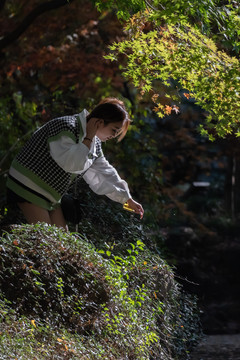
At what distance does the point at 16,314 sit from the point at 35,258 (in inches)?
25.3

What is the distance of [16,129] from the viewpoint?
1181 centimetres

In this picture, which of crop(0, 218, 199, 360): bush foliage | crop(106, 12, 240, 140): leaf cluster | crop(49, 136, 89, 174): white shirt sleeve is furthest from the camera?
crop(106, 12, 240, 140): leaf cluster

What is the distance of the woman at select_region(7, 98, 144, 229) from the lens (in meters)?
6.40

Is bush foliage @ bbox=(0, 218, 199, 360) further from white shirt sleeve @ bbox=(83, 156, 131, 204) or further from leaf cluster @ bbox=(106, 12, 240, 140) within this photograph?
leaf cluster @ bbox=(106, 12, 240, 140)

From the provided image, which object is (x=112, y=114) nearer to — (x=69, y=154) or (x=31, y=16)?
(x=69, y=154)

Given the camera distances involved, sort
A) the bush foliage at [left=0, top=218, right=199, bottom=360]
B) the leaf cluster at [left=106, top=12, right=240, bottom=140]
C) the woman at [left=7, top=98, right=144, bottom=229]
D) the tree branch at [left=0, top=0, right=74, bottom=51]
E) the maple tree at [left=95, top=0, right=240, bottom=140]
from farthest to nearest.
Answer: the tree branch at [left=0, top=0, right=74, bottom=51] < the leaf cluster at [left=106, top=12, right=240, bottom=140] < the maple tree at [left=95, top=0, right=240, bottom=140] < the woman at [left=7, top=98, right=144, bottom=229] < the bush foliage at [left=0, top=218, right=199, bottom=360]

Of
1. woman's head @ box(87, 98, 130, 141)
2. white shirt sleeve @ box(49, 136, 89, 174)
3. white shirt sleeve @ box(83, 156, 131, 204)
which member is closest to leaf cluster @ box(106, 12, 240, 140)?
woman's head @ box(87, 98, 130, 141)

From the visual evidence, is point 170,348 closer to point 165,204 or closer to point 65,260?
point 65,260

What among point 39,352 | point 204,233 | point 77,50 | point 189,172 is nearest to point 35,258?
point 39,352

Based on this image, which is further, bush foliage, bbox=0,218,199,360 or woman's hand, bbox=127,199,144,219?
woman's hand, bbox=127,199,144,219

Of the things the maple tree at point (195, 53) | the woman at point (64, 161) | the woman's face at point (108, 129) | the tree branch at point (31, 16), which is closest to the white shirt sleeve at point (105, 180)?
the woman at point (64, 161)

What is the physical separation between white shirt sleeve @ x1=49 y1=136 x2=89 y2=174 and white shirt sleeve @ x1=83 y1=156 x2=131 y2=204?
0.45m

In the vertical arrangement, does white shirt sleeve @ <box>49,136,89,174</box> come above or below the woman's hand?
above

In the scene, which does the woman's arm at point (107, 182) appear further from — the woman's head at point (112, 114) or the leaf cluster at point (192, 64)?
the leaf cluster at point (192, 64)
